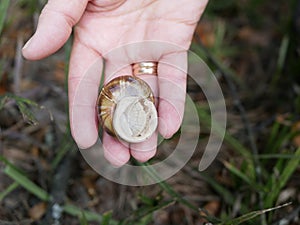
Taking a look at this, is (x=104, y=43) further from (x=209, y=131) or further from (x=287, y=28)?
(x=287, y=28)

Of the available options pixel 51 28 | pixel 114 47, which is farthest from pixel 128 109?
pixel 51 28

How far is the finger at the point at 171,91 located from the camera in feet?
4.65

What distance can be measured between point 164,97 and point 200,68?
0.62 metres

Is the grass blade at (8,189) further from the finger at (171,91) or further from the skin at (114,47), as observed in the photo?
the finger at (171,91)

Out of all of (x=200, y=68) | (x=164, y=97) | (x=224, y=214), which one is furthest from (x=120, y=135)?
(x=200, y=68)

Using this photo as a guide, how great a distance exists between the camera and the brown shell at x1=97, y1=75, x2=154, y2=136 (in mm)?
1421

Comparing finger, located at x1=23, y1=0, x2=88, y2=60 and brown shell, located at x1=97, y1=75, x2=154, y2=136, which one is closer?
finger, located at x1=23, y1=0, x2=88, y2=60

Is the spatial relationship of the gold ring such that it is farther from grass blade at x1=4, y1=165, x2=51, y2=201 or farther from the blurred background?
grass blade at x1=4, y1=165, x2=51, y2=201

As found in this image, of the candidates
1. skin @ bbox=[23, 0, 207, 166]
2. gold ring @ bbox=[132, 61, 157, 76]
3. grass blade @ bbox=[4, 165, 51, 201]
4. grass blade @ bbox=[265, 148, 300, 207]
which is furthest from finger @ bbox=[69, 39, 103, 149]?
grass blade @ bbox=[265, 148, 300, 207]

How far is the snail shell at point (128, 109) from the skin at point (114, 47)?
0.03 metres

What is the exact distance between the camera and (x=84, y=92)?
1426 millimetres

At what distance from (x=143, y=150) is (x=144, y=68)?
11.4 inches

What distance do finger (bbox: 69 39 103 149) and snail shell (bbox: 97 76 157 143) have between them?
0.04 m

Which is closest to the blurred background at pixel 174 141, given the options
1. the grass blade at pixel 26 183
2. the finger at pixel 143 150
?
the grass blade at pixel 26 183
